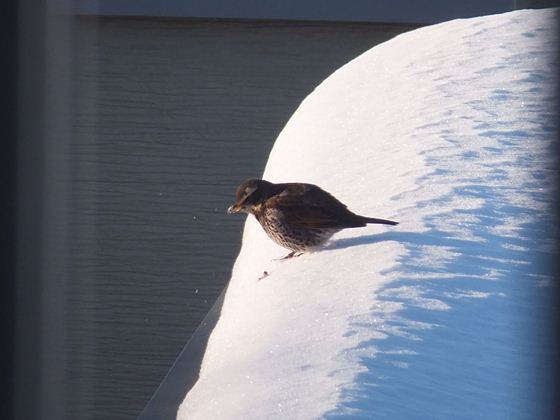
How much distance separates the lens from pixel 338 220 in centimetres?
341

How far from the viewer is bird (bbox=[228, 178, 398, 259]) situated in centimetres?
344

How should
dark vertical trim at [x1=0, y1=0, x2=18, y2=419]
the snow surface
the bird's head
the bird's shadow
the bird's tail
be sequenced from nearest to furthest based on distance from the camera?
dark vertical trim at [x1=0, y1=0, x2=18, y2=419] → the snow surface → the bird's shadow → the bird's tail → the bird's head

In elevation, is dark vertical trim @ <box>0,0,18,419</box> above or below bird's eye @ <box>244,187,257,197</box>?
above

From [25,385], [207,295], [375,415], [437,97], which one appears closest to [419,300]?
[375,415]

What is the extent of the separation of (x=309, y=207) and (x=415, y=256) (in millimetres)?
1071

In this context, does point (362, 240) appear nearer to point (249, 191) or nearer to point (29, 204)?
point (249, 191)

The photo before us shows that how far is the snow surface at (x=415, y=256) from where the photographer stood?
1910 millimetres

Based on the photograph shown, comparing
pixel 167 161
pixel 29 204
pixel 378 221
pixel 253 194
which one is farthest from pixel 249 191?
pixel 167 161

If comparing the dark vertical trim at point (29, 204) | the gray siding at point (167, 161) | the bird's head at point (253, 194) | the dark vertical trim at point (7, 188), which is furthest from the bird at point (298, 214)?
the gray siding at point (167, 161)

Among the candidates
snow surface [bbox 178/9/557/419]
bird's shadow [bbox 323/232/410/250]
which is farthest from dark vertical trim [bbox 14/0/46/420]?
bird's shadow [bbox 323/232/410/250]

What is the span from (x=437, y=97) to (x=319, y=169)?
1.69 ft

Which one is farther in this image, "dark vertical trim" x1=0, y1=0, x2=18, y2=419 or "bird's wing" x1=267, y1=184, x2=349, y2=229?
"bird's wing" x1=267, y1=184, x2=349, y2=229

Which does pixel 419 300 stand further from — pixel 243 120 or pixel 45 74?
pixel 243 120

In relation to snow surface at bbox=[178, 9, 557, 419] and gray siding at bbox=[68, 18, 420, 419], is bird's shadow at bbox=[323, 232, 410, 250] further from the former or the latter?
gray siding at bbox=[68, 18, 420, 419]
